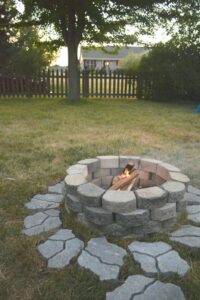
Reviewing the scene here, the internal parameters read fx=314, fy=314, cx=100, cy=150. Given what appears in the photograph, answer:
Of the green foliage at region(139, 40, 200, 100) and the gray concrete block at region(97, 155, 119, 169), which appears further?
the green foliage at region(139, 40, 200, 100)

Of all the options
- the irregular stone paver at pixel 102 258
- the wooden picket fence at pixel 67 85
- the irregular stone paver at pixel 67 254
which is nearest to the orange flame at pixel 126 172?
the irregular stone paver at pixel 102 258

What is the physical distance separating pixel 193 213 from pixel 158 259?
88cm

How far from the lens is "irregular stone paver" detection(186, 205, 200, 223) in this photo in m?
2.98

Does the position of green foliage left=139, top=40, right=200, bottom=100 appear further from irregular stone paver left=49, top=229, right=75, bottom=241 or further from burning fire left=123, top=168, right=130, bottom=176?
irregular stone paver left=49, top=229, right=75, bottom=241

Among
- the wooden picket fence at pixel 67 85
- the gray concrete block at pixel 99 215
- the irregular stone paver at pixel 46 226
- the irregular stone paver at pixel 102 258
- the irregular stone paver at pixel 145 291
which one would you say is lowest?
the irregular stone paver at pixel 145 291

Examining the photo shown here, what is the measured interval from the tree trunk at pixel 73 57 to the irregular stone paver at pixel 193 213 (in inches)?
357

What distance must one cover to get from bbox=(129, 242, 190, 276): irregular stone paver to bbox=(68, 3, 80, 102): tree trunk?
9.67m

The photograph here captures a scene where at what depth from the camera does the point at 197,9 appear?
432 inches

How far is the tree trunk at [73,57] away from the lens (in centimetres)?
1108

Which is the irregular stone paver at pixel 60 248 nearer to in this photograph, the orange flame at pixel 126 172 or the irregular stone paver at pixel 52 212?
the irregular stone paver at pixel 52 212

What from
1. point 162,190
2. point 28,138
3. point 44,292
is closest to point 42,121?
point 28,138

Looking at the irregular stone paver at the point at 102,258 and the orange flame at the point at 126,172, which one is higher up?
the orange flame at the point at 126,172

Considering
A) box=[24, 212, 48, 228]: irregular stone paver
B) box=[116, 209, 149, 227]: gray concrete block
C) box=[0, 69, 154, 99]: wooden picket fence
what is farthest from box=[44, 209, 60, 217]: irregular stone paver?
box=[0, 69, 154, 99]: wooden picket fence

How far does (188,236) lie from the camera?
2693 millimetres
